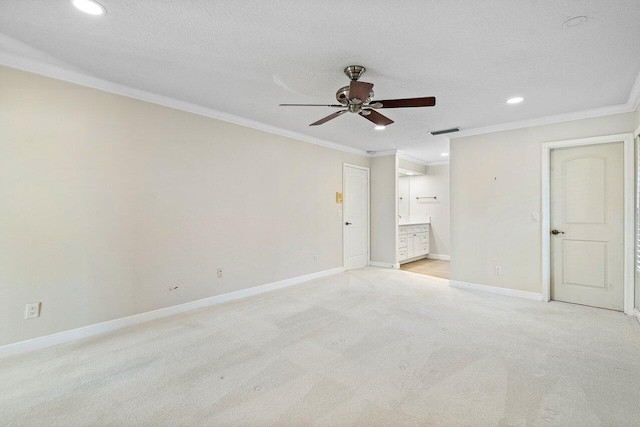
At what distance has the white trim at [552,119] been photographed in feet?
11.4

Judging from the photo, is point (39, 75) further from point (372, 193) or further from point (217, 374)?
point (372, 193)

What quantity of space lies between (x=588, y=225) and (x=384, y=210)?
10.3ft

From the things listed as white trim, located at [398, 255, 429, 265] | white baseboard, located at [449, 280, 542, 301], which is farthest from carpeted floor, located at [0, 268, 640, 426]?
white trim, located at [398, 255, 429, 265]

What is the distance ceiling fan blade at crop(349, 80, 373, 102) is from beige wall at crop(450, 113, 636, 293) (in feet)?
9.49

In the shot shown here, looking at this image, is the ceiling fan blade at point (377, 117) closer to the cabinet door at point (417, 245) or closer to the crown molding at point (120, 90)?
the crown molding at point (120, 90)

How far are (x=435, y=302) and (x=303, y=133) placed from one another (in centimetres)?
314

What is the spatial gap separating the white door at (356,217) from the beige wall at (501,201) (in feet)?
6.19

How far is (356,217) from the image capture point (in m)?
6.01

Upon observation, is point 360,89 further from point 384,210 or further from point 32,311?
point 384,210

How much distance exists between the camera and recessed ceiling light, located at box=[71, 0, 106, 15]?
177cm

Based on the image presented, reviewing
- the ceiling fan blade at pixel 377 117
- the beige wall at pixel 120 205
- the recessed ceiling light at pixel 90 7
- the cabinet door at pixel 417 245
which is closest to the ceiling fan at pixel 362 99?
the ceiling fan blade at pixel 377 117

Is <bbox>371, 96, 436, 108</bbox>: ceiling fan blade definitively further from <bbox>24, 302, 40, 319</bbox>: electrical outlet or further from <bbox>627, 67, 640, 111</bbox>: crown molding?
<bbox>24, 302, 40, 319</bbox>: electrical outlet

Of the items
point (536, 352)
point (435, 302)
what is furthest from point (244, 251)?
point (536, 352)

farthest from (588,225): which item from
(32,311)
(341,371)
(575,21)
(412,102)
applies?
(32,311)
